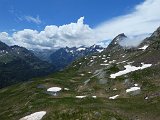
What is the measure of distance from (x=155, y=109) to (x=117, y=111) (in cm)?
858

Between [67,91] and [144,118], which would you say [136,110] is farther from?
[67,91]

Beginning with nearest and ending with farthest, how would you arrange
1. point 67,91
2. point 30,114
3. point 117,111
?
point 117,111 < point 30,114 < point 67,91

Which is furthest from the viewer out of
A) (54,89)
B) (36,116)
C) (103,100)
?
(54,89)

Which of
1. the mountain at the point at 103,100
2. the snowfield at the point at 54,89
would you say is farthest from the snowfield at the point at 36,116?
the snowfield at the point at 54,89

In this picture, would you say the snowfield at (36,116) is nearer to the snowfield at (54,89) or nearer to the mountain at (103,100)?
the mountain at (103,100)

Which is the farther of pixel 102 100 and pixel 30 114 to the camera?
pixel 102 100

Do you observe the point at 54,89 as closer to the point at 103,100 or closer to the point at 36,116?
the point at 103,100

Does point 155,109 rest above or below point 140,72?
below

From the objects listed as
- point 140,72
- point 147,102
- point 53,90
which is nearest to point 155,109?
point 147,102

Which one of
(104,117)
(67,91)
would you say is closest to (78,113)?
(104,117)

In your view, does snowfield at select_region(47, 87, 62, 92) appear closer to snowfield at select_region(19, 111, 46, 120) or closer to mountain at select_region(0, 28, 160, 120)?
mountain at select_region(0, 28, 160, 120)

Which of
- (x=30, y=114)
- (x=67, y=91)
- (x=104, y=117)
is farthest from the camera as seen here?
(x=67, y=91)

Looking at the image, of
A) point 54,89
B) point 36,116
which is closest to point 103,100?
point 36,116

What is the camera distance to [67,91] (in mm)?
117188
